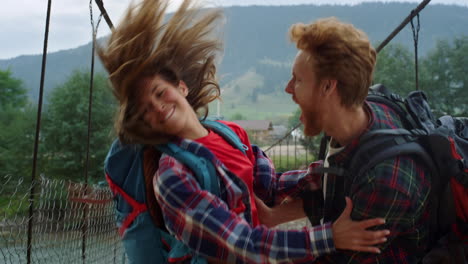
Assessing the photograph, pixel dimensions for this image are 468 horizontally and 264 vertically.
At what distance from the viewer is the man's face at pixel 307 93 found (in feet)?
3.34

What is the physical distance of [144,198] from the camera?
3.32 ft

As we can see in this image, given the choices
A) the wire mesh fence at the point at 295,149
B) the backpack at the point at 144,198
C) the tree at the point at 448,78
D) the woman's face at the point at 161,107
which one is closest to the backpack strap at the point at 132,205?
the backpack at the point at 144,198

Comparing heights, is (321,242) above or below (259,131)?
above

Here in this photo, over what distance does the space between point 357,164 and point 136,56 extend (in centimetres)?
56

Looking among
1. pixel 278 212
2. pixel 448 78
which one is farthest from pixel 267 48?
pixel 278 212

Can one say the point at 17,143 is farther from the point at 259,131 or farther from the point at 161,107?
the point at 161,107

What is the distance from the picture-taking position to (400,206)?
900 millimetres

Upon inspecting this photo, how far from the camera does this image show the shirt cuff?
2.99 feet

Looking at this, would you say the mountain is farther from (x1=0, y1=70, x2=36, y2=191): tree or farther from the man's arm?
the man's arm

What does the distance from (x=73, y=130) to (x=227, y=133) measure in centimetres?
2244

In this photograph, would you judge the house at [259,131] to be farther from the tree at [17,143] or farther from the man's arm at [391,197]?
the man's arm at [391,197]

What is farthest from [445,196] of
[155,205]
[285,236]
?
[155,205]

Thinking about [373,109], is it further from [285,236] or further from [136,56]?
[136,56]

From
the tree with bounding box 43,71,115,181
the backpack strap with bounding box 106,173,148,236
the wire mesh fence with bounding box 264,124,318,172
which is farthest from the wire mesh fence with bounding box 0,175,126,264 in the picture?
the tree with bounding box 43,71,115,181
